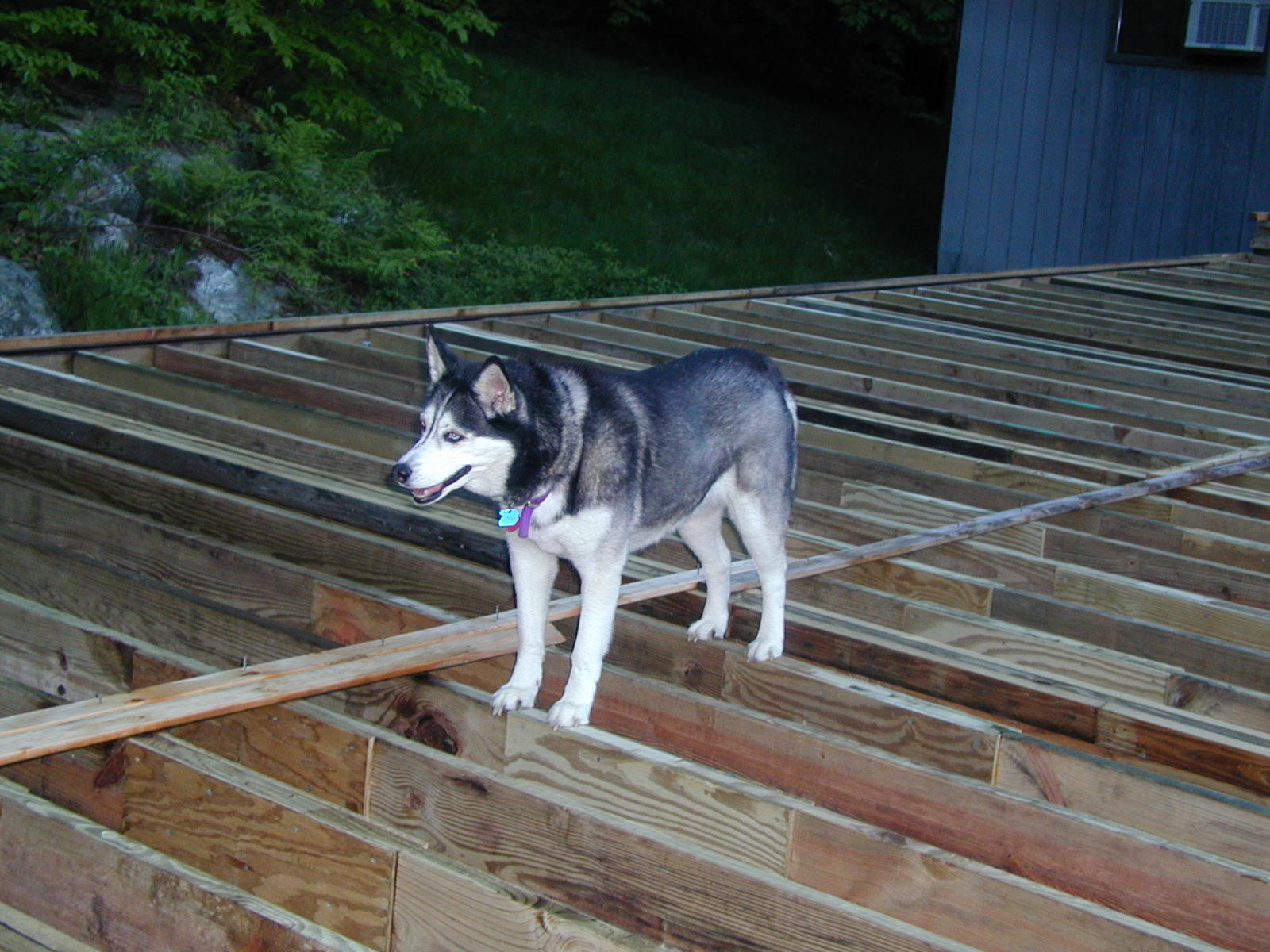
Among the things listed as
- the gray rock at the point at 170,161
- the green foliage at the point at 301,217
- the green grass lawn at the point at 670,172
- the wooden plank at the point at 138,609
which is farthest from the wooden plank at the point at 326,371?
the green grass lawn at the point at 670,172

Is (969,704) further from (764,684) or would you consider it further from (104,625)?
(104,625)

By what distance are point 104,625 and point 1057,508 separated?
322 centimetres

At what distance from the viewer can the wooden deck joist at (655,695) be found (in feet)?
8.18

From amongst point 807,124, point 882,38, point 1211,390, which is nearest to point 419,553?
point 1211,390

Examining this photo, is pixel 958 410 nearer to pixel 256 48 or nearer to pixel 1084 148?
pixel 256 48

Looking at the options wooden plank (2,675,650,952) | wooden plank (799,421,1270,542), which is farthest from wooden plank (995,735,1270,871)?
wooden plank (799,421,1270,542)

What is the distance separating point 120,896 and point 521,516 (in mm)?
1157

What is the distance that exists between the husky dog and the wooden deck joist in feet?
0.63

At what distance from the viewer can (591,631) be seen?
3.17 m

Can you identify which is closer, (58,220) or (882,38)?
(58,220)

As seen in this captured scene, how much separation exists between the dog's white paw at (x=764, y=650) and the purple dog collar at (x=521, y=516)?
73cm

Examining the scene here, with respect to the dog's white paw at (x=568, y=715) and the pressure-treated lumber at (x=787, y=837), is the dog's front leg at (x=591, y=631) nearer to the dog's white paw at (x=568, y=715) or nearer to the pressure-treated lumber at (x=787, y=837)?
the dog's white paw at (x=568, y=715)

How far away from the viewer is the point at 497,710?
10.1 feet

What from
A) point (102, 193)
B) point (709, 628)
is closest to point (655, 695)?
point (709, 628)
